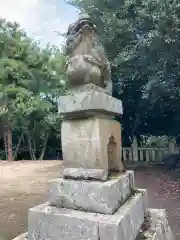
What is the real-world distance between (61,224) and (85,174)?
0.41 meters

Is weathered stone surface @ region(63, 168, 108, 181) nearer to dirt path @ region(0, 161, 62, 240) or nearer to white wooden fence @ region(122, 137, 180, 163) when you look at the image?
dirt path @ region(0, 161, 62, 240)

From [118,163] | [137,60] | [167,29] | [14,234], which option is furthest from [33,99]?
[118,163]

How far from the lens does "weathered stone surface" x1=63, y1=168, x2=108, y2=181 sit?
2002 mm

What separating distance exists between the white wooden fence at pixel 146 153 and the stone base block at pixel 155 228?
7796mm

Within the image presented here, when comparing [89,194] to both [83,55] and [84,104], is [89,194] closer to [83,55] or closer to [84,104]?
[84,104]

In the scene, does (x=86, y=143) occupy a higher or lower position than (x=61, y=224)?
higher

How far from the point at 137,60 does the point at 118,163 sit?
4.79 m

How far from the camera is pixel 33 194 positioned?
5496 millimetres

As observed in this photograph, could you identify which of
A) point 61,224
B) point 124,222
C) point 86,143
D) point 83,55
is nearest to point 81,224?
point 61,224

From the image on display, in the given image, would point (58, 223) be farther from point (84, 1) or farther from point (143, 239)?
point (84, 1)

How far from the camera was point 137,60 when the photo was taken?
6711 mm

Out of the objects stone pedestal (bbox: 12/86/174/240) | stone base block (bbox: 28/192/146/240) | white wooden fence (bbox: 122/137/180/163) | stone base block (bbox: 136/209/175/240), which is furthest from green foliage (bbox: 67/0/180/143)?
stone base block (bbox: 28/192/146/240)

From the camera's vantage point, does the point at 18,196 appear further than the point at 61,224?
Yes

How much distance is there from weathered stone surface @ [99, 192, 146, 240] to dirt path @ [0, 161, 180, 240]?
1.53 m
